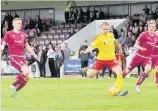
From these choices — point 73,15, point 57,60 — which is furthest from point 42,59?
point 73,15

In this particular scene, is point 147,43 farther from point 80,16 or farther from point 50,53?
point 80,16

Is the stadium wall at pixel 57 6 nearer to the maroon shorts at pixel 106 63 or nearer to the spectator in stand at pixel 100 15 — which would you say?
the spectator in stand at pixel 100 15

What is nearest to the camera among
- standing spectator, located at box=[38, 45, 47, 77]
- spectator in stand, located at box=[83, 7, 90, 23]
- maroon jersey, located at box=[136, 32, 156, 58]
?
maroon jersey, located at box=[136, 32, 156, 58]

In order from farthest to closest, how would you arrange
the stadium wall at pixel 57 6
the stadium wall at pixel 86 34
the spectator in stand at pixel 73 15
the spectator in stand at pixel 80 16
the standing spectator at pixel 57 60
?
1. the stadium wall at pixel 57 6
2. the spectator in stand at pixel 73 15
3. the spectator in stand at pixel 80 16
4. the stadium wall at pixel 86 34
5. the standing spectator at pixel 57 60

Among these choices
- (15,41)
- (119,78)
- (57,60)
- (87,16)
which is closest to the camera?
(15,41)

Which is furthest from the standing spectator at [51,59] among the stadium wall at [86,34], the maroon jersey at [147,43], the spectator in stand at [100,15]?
the maroon jersey at [147,43]

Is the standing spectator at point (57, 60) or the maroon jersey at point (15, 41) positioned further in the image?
the standing spectator at point (57, 60)

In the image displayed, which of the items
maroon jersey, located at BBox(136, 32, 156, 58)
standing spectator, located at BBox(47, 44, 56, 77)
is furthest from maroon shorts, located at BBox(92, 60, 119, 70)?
standing spectator, located at BBox(47, 44, 56, 77)

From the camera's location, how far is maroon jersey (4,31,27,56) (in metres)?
16.3

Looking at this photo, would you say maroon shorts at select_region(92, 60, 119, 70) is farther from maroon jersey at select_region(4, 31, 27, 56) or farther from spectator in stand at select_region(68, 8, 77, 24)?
spectator in stand at select_region(68, 8, 77, 24)

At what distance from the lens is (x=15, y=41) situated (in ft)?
53.7

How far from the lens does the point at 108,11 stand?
151 feet

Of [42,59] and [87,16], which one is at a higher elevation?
[87,16]

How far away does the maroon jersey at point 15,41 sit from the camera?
16.3 m
